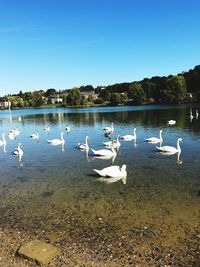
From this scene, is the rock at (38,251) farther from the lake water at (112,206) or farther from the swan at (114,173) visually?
the swan at (114,173)

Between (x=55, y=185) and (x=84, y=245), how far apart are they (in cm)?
834

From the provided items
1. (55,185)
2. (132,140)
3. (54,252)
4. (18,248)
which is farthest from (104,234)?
(132,140)

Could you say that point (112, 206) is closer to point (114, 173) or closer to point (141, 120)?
point (114, 173)

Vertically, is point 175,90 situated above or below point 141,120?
above

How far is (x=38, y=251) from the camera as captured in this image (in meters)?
11.2

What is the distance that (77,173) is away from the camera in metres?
22.8

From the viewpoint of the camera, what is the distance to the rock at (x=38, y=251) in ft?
35.2

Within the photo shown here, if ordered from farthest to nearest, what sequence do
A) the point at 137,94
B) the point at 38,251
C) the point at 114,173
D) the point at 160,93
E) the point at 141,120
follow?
the point at 137,94
the point at 160,93
the point at 141,120
the point at 114,173
the point at 38,251

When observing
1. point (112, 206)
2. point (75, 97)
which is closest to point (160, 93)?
point (75, 97)

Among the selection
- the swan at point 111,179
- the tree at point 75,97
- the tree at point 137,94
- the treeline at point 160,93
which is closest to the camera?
the swan at point 111,179

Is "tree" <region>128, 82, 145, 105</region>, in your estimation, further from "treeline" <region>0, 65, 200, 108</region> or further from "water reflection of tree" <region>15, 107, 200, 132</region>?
"water reflection of tree" <region>15, 107, 200, 132</region>

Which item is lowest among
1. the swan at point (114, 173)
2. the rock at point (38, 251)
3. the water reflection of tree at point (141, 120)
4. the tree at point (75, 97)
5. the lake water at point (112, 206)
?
the water reflection of tree at point (141, 120)

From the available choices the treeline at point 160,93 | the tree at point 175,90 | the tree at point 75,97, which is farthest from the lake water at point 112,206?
the tree at point 75,97

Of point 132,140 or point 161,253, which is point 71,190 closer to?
point 161,253
